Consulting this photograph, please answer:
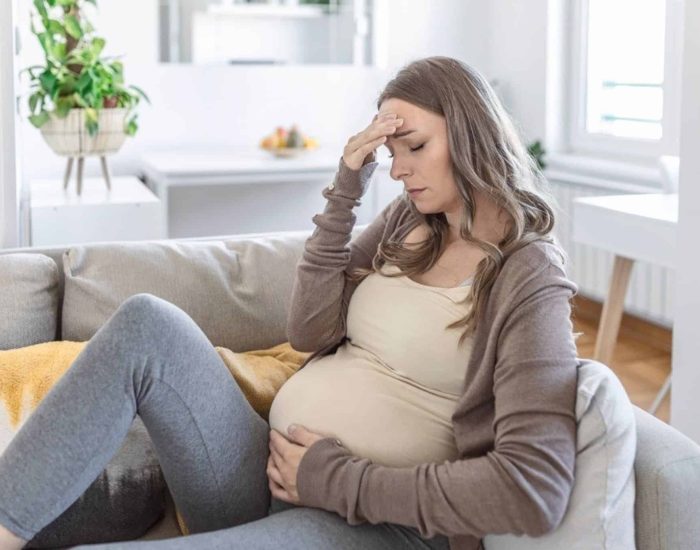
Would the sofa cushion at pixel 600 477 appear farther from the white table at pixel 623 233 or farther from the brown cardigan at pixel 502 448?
the white table at pixel 623 233

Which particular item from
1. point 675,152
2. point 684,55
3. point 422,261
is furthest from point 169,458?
point 675,152

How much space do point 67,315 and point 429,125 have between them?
2.50 ft

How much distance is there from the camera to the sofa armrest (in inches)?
50.1

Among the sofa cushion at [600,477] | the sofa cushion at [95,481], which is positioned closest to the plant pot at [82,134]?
the sofa cushion at [95,481]

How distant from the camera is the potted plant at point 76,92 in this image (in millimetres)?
2941

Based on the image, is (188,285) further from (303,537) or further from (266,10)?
(266,10)

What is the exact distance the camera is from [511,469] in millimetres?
1241

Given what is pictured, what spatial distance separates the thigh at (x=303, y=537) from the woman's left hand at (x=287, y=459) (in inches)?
1.8

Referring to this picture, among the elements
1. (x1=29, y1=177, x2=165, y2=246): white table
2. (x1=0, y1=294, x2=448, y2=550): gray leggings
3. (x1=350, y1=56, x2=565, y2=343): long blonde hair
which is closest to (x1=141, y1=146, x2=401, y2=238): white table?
(x1=29, y1=177, x2=165, y2=246): white table

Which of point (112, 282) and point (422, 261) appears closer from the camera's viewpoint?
point (422, 261)

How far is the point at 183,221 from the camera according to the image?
169 inches

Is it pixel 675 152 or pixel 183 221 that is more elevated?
pixel 675 152

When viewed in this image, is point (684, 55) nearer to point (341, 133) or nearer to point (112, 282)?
point (112, 282)

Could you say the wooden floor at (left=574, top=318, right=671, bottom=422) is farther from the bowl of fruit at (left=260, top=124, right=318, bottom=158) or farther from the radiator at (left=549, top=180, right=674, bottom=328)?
the bowl of fruit at (left=260, top=124, right=318, bottom=158)
